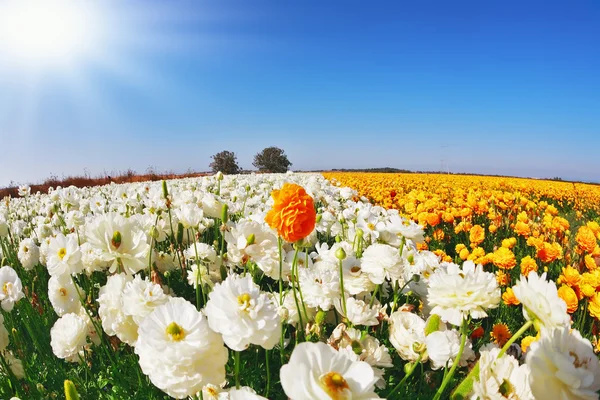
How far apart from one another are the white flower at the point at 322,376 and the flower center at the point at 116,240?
3.12 ft

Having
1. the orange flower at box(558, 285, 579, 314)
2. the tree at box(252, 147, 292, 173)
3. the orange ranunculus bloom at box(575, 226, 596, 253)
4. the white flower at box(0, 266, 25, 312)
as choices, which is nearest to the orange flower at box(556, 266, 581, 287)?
the orange flower at box(558, 285, 579, 314)

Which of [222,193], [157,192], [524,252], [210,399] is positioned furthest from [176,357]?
[524,252]

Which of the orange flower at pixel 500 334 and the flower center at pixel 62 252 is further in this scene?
the orange flower at pixel 500 334

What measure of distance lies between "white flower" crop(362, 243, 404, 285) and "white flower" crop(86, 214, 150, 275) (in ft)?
3.08

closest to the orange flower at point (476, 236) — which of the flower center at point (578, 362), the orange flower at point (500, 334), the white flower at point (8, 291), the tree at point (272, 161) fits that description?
the orange flower at point (500, 334)

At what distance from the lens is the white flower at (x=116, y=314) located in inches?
45.2

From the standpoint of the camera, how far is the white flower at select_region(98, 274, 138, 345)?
115 centimetres

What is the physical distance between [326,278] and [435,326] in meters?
0.45

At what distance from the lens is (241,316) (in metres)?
0.87

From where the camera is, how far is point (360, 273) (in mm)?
1682

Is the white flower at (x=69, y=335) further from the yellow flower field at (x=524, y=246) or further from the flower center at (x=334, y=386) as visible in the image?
the yellow flower field at (x=524, y=246)

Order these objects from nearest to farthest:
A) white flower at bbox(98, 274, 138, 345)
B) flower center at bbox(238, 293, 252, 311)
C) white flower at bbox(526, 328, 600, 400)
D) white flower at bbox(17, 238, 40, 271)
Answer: white flower at bbox(526, 328, 600, 400), flower center at bbox(238, 293, 252, 311), white flower at bbox(98, 274, 138, 345), white flower at bbox(17, 238, 40, 271)

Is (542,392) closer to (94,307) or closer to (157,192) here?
(94,307)

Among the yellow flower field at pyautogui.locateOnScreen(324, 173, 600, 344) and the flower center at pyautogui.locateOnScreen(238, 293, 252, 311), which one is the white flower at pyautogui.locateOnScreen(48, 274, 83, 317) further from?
the yellow flower field at pyautogui.locateOnScreen(324, 173, 600, 344)
